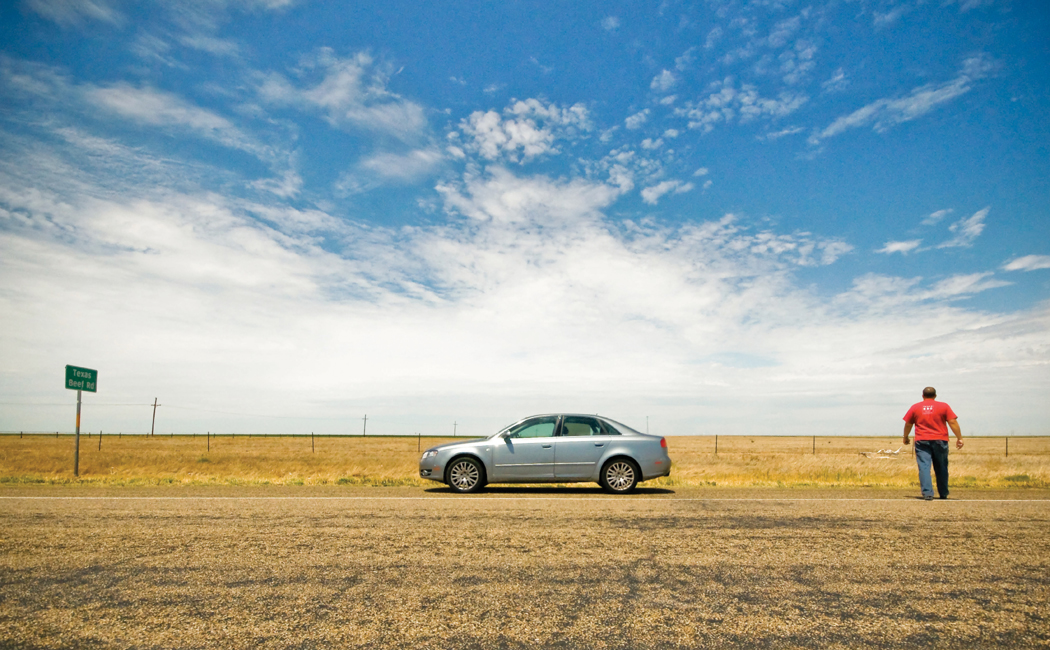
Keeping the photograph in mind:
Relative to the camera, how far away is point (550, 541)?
5.94 metres

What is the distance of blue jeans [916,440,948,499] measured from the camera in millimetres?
9680

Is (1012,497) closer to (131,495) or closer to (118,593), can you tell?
(118,593)

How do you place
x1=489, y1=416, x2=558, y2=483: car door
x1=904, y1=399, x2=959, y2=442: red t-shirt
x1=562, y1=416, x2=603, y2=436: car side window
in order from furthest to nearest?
x1=562, y1=416, x2=603, y2=436: car side window, x1=489, y1=416, x2=558, y2=483: car door, x1=904, y1=399, x2=959, y2=442: red t-shirt

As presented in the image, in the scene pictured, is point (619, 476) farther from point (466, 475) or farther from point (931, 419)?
point (931, 419)

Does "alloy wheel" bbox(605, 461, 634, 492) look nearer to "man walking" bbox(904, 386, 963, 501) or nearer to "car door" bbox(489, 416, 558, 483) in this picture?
"car door" bbox(489, 416, 558, 483)

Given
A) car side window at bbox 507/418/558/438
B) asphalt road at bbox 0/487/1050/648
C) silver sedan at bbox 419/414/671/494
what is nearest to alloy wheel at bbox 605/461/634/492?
silver sedan at bbox 419/414/671/494

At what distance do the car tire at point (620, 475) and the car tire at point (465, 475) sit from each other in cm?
226

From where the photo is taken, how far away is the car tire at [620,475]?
11297 mm

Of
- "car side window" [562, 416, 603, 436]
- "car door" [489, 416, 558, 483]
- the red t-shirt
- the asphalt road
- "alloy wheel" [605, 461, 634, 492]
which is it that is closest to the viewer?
the asphalt road

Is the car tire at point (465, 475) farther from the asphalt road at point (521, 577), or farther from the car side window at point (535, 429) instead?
the asphalt road at point (521, 577)

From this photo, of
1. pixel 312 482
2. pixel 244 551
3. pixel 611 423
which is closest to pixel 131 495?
pixel 312 482

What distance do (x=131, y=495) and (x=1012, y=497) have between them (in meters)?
14.0

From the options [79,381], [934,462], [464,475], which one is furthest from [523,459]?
[79,381]

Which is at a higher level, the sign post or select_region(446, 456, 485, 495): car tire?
the sign post
